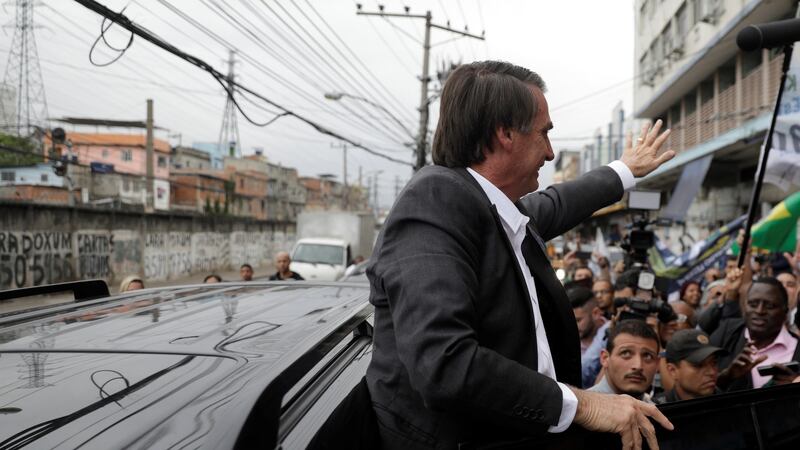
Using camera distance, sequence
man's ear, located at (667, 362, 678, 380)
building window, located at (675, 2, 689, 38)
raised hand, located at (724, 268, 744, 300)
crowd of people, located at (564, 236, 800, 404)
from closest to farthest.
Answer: crowd of people, located at (564, 236, 800, 404)
man's ear, located at (667, 362, 678, 380)
raised hand, located at (724, 268, 744, 300)
building window, located at (675, 2, 689, 38)

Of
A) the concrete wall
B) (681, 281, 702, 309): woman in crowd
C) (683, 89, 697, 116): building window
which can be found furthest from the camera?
(683, 89, 697, 116): building window

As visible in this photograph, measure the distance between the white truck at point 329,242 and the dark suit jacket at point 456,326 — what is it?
633 inches

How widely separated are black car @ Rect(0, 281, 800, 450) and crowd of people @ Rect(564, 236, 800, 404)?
1.35 m

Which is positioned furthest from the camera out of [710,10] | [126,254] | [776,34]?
[126,254]

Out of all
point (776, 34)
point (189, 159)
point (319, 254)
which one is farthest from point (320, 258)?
point (189, 159)

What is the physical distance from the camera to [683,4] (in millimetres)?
22562

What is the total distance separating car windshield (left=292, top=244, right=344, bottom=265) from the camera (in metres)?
18.4

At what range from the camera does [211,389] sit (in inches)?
49.1

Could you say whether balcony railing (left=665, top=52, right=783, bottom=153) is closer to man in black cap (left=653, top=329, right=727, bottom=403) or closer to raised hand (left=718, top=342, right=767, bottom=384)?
raised hand (left=718, top=342, right=767, bottom=384)

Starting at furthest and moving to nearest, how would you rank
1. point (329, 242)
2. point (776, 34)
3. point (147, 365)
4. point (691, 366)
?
point (329, 242)
point (691, 366)
point (776, 34)
point (147, 365)

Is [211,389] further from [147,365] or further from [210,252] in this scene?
[210,252]

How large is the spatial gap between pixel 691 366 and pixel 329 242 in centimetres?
1590

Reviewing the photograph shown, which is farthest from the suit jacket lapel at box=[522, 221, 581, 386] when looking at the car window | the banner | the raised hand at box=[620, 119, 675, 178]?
the banner

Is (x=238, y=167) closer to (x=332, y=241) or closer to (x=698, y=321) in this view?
(x=332, y=241)
